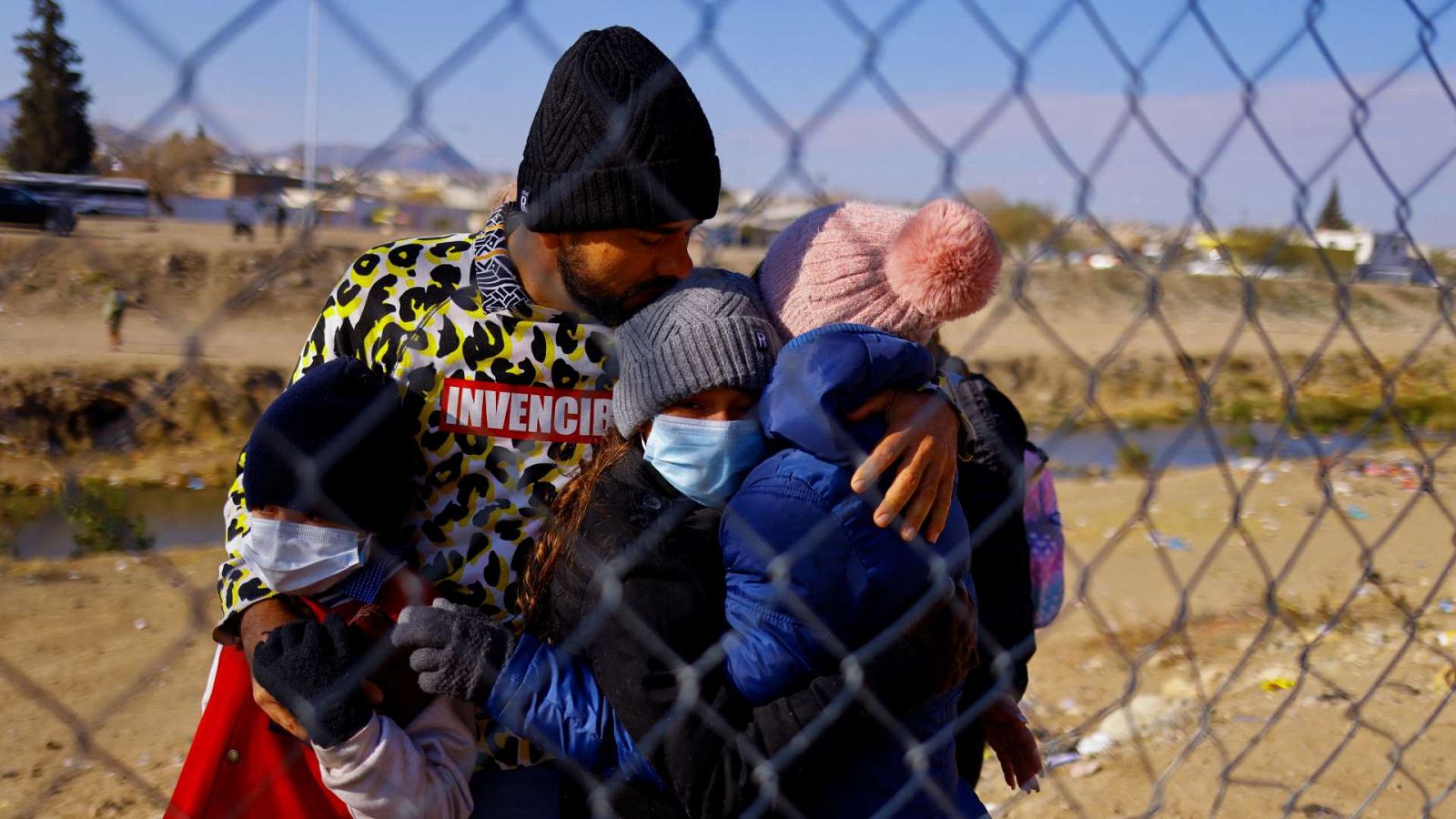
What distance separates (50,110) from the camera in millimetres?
960

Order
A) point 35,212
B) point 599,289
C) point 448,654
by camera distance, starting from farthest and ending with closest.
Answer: point 599,289 < point 448,654 < point 35,212

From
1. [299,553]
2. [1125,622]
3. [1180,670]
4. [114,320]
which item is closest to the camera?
[299,553]

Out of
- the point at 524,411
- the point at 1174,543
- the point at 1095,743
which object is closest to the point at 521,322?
the point at 524,411

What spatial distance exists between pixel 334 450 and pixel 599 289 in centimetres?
39

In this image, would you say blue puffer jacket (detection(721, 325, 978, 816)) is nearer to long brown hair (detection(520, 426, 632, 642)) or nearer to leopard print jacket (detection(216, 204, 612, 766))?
long brown hair (detection(520, 426, 632, 642))

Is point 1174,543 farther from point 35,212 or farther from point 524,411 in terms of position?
point 35,212

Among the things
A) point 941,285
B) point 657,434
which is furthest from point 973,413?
point 657,434

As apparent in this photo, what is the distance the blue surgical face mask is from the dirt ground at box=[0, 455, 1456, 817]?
0.51 meters

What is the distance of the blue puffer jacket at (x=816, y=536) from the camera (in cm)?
126

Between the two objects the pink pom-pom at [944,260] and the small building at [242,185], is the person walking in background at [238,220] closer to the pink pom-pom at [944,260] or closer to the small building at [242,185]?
the small building at [242,185]

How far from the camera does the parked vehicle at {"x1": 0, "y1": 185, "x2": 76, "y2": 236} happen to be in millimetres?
875

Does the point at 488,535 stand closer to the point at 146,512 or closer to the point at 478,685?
the point at 478,685

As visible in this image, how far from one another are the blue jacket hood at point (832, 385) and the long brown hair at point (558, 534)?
22cm

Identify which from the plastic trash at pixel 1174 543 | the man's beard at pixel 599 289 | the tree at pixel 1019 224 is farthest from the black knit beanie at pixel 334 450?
the plastic trash at pixel 1174 543
